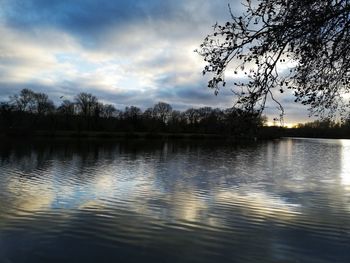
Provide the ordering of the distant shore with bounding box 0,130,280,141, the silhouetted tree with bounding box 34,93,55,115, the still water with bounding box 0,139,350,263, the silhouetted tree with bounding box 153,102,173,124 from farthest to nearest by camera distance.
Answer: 1. the silhouetted tree with bounding box 153,102,173,124
2. the silhouetted tree with bounding box 34,93,55,115
3. the distant shore with bounding box 0,130,280,141
4. the still water with bounding box 0,139,350,263

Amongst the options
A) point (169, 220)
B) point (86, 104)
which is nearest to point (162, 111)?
point (86, 104)

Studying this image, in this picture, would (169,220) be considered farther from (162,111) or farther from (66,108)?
(162,111)

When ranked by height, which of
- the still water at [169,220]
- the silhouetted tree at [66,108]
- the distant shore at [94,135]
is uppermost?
the silhouetted tree at [66,108]

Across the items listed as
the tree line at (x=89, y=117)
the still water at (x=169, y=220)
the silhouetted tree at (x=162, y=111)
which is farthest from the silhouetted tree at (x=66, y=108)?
the still water at (x=169, y=220)

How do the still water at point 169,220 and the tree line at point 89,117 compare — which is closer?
the still water at point 169,220

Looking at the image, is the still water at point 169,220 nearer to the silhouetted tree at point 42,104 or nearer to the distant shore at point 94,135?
the distant shore at point 94,135

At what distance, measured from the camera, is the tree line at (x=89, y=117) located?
95519mm

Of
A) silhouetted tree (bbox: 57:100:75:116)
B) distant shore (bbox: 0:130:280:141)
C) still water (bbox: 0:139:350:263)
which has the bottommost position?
still water (bbox: 0:139:350:263)

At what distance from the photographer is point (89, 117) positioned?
11181 cm

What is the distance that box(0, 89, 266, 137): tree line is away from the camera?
313 ft

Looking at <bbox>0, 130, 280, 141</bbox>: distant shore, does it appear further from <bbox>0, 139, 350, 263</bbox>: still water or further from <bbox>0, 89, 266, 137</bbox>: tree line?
<bbox>0, 139, 350, 263</bbox>: still water

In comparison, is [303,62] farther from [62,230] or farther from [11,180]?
[11,180]

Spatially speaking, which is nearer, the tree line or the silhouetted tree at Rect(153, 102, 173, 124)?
the tree line

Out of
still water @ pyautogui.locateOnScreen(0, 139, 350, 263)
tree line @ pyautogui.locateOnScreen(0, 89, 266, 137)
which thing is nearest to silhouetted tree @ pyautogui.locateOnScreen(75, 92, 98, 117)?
tree line @ pyautogui.locateOnScreen(0, 89, 266, 137)
